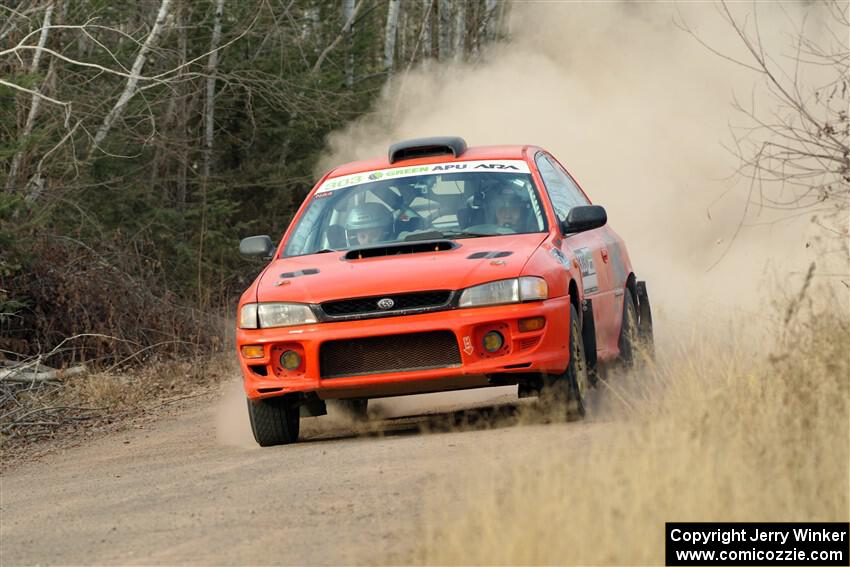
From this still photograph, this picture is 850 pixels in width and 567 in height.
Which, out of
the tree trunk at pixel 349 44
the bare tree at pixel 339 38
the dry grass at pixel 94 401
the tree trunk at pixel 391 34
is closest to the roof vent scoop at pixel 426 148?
the dry grass at pixel 94 401

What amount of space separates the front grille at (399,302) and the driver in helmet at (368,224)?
1.09m

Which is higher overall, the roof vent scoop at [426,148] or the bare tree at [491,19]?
the bare tree at [491,19]

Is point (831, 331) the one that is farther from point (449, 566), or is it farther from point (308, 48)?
point (308, 48)

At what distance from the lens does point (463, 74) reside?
3195 cm

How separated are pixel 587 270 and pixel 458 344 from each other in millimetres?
1495

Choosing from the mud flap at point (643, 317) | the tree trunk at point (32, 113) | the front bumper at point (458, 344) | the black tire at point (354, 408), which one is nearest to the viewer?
the front bumper at point (458, 344)

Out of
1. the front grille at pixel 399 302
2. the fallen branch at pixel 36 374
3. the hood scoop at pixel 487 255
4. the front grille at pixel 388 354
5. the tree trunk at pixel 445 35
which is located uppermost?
the tree trunk at pixel 445 35

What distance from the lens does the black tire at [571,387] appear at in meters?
9.11

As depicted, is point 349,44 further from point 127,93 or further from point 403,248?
point 403,248

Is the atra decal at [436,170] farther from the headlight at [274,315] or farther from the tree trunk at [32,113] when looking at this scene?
the tree trunk at [32,113]

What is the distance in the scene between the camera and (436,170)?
34.4 feet

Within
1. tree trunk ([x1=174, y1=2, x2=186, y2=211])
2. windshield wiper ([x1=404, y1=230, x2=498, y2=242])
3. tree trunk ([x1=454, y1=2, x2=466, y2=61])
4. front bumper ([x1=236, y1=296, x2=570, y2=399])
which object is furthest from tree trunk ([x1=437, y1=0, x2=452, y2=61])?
front bumper ([x1=236, y1=296, x2=570, y2=399])

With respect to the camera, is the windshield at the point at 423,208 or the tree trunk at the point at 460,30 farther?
the tree trunk at the point at 460,30

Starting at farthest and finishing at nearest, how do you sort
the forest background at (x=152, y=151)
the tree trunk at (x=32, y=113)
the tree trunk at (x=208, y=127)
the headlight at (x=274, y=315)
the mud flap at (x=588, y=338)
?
1. the tree trunk at (x=208, y=127)
2. the tree trunk at (x=32, y=113)
3. the forest background at (x=152, y=151)
4. the mud flap at (x=588, y=338)
5. the headlight at (x=274, y=315)
